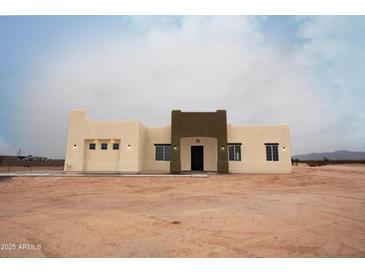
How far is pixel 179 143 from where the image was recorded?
1714 cm

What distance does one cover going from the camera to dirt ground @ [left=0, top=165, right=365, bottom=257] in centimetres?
357

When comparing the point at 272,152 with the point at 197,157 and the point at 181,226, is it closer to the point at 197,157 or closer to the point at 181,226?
the point at 197,157

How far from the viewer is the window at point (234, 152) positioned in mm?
17766

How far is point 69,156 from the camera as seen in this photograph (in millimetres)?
17281

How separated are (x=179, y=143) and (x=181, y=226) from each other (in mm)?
12467

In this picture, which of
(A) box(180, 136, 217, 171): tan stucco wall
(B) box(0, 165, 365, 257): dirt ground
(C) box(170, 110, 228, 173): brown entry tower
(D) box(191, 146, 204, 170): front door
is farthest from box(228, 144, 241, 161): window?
(B) box(0, 165, 365, 257): dirt ground

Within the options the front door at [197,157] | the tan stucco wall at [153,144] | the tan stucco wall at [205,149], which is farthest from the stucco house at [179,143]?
the front door at [197,157]

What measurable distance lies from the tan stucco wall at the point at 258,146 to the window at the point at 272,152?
9.9 inches

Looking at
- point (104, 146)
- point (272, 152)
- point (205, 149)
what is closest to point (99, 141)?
point (104, 146)

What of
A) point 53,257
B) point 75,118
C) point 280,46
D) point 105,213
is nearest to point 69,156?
point 75,118

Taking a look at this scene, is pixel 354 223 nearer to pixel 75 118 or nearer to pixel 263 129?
pixel 263 129

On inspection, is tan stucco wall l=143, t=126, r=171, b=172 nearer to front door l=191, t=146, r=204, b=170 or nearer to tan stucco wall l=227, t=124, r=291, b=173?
front door l=191, t=146, r=204, b=170

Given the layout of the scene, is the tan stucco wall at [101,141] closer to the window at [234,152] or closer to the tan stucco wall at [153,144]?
the tan stucco wall at [153,144]
